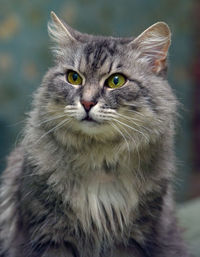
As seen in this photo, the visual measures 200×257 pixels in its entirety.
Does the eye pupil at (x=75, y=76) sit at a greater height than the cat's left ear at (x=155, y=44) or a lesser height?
lesser

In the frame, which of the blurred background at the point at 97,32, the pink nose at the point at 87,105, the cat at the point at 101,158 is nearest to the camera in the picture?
the pink nose at the point at 87,105

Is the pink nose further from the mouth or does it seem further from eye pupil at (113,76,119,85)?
eye pupil at (113,76,119,85)

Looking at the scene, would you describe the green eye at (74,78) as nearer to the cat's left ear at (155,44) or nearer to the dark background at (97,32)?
the cat's left ear at (155,44)

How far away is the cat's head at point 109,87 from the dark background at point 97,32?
2646 millimetres

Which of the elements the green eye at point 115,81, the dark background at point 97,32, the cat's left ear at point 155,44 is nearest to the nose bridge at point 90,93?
the green eye at point 115,81

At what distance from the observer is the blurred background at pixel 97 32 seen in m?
6.22

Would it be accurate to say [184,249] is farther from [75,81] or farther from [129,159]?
[75,81]

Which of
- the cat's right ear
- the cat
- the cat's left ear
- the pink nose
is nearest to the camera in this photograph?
the pink nose

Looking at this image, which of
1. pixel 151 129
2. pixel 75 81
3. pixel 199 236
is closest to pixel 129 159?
pixel 151 129

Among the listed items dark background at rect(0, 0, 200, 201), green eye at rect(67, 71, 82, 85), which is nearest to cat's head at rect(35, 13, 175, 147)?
green eye at rect(67, 71, 82, 85)

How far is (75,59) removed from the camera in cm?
324

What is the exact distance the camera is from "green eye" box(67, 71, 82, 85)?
124 inches

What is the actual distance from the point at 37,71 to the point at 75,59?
317cm

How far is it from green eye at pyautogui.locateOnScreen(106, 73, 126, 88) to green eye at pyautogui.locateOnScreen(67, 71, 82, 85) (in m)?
0.16
